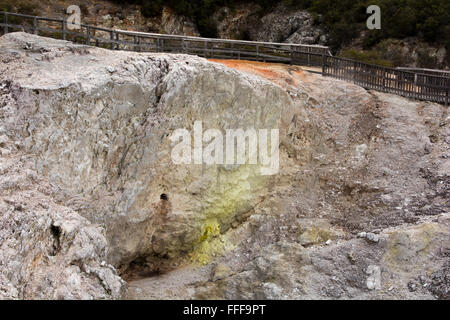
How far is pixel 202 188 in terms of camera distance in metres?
16.4

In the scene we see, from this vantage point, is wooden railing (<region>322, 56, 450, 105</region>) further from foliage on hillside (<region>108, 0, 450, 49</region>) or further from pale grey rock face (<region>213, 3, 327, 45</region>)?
pale grey rock face (<region>213, 3, 327, 45</region>)

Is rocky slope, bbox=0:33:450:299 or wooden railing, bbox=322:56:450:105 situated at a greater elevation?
wooden railing, bbox=322:56:450:105

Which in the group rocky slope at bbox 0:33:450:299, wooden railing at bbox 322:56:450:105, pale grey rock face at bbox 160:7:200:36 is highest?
pale grey rock face at bbox 160:7:200:36

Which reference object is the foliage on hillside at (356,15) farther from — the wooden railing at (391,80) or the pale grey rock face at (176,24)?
the wooden railing at (391,80)

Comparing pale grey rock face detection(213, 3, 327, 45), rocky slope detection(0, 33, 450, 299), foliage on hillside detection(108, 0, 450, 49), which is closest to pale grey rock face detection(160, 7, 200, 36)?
foliage on hillside detection(108, 0, 450, 49)

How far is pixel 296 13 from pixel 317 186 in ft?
65.1

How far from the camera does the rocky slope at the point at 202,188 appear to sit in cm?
1191

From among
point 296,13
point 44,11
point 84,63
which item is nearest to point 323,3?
point 296,13

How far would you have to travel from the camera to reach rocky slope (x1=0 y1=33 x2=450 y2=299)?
39.1ft

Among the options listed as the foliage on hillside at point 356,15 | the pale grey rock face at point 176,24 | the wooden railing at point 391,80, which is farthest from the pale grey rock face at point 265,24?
the wooden railing at point 391,80

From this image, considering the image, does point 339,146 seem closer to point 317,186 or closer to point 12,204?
point 317,186

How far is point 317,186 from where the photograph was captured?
17938 millimetres

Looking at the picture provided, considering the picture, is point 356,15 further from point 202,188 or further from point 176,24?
point 202,188

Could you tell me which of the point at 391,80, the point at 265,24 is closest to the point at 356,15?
the point at 265,24
